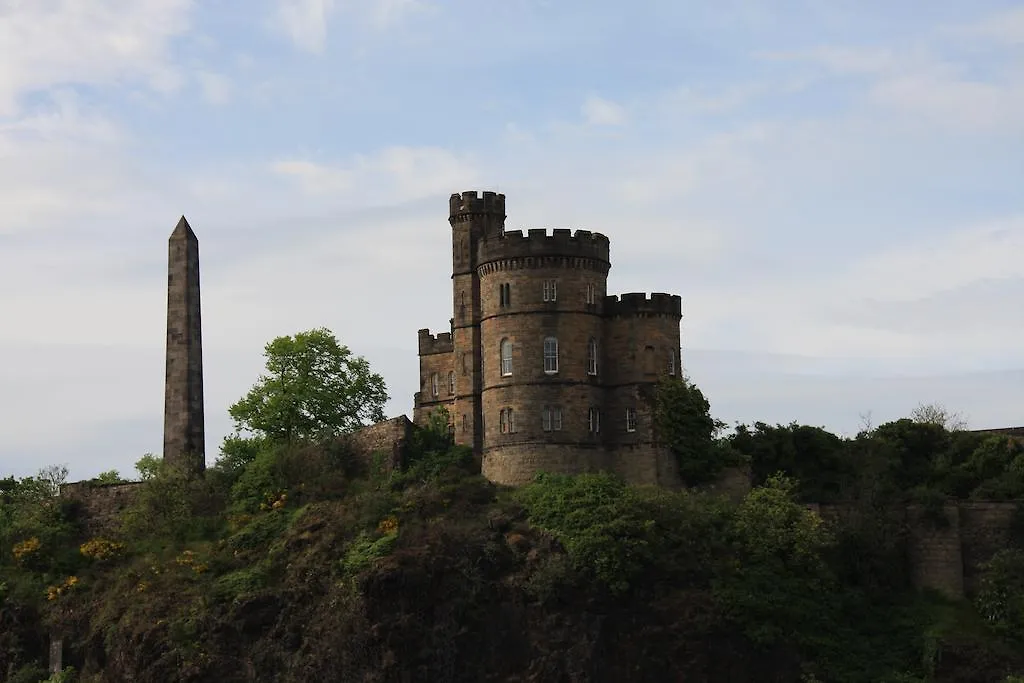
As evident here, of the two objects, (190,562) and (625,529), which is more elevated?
(625,529)

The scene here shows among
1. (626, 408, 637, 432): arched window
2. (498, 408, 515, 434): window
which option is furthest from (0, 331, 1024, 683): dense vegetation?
(498, 408, 515, 434): window

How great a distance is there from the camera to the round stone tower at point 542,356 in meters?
71.9

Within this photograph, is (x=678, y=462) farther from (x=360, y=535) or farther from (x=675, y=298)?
(x=360, y=535)

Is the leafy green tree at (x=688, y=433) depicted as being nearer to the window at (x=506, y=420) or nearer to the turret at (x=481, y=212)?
the window at (x=506, y=420)

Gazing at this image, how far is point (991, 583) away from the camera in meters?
65.1

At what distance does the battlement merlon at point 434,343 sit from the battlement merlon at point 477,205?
695 cm

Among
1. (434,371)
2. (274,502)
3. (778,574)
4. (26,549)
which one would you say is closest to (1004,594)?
(778,574)

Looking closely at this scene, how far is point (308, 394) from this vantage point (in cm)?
8088

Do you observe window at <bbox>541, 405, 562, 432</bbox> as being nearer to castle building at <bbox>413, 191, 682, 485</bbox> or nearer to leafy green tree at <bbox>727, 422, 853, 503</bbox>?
castle building at <bbox>413, 191, 682, 485</bbox>

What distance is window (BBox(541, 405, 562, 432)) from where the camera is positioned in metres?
71.9

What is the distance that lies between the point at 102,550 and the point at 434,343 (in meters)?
20.6

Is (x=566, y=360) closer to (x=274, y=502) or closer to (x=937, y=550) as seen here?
(x=274, y=502)

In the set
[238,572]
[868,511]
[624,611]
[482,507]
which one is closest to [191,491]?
[238,572]

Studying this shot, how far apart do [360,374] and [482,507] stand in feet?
58.9
